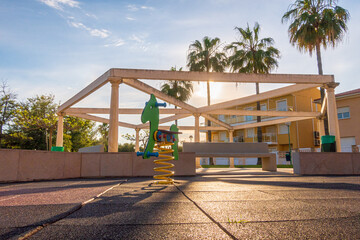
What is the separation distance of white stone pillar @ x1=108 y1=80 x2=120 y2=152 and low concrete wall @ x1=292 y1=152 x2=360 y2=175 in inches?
371

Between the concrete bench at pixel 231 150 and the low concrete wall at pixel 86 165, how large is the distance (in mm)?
4616

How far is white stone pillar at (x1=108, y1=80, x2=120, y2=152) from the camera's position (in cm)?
1247

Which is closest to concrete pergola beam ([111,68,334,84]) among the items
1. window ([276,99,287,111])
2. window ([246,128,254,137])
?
window ([276,99,287,111])

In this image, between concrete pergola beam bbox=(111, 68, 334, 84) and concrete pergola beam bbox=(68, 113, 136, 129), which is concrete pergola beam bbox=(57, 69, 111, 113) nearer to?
concrete pergola beam bbox=(111, 68, 334, 84)

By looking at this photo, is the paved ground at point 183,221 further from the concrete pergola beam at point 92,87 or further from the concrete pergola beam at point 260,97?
the concrete pergola beam at point 260,97

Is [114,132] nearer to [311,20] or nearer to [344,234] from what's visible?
[344,234]

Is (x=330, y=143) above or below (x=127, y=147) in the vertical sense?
below

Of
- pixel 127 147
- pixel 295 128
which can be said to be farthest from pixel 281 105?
pixel 127 147

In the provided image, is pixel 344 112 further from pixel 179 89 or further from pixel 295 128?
pixel 179 89

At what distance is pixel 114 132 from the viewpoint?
12492 millimetres

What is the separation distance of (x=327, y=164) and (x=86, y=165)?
1209cm

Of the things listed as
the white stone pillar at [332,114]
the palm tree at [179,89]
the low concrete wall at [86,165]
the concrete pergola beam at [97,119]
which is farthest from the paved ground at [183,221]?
the palm tree at [179,89]

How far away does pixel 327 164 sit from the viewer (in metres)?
12.9

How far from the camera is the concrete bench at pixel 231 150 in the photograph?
17.2 meters
